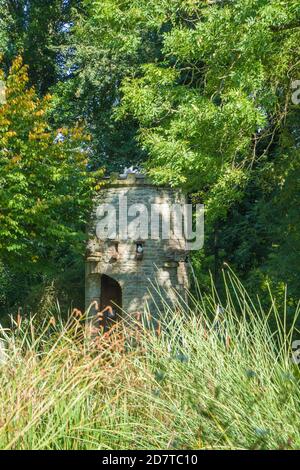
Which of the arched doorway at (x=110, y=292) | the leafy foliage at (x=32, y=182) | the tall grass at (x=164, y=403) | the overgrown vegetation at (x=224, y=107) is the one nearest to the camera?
the tall grass at (x=164, y=403)

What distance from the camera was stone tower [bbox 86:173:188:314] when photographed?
18.1 m

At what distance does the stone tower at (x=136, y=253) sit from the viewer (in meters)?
18.1

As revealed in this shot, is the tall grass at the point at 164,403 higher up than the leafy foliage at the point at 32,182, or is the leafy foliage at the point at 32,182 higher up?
the leafy foliage at the point at 32,182

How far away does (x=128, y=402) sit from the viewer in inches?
200

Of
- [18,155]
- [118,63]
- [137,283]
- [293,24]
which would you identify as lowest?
[137,283]

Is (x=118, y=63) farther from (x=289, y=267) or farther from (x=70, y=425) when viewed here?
(x=70, y=425)

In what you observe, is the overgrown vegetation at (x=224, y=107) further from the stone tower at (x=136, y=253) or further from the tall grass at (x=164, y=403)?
the tall grass at (x=164, y=403)

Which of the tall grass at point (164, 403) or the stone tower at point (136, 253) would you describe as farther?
the stone tower at point (136, 253)

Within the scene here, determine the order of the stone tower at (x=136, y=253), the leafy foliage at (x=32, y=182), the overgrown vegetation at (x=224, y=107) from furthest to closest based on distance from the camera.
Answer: the stone tower at (x=136, y=253), the leafy foliage at (x=32, y=182), the overgrown vegetation at (x=224, y=107)

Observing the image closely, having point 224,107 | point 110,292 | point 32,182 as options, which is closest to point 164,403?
point 224,107

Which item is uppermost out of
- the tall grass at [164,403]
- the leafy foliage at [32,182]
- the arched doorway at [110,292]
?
the leafy foliage at [32,182]

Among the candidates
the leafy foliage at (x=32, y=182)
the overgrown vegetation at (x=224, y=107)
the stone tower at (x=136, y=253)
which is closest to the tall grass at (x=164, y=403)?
the overgrown vegetation at (x=224, y=107)
